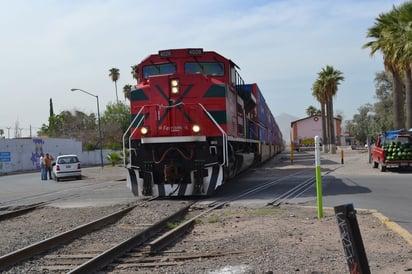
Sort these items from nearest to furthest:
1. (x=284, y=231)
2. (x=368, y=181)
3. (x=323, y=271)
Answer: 1. (x=323, y=271)
2. (x=284, y=231)
3. (x=368, y=181)

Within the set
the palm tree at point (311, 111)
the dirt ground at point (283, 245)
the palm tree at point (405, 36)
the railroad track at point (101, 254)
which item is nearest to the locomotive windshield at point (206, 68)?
the dirt ground at point (283, 245)

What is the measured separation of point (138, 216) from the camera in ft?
35.8

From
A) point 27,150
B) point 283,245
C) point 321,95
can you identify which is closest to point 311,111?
point 321,95

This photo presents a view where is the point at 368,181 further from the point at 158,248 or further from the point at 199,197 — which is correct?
the point at 158,248

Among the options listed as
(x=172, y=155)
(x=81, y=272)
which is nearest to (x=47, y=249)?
(x=81, y=272)

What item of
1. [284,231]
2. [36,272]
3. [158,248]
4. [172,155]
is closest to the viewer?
[36,272]

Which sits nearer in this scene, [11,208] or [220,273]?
[220,273]

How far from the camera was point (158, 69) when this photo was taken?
50.2 feet

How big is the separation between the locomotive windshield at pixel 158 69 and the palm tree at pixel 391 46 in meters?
13.1

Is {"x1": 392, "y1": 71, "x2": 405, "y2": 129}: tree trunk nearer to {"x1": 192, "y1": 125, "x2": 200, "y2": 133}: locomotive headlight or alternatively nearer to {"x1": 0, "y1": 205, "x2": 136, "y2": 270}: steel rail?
{"x1": 192, "y1": 125, "x2": 200, "y2": 133}: locomotive headlight

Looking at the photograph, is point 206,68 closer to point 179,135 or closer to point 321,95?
point 179,135

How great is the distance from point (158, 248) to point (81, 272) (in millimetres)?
1555

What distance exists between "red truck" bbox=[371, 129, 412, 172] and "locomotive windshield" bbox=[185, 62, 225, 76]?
34.4 ft

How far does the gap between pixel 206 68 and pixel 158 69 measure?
58.0 inches
